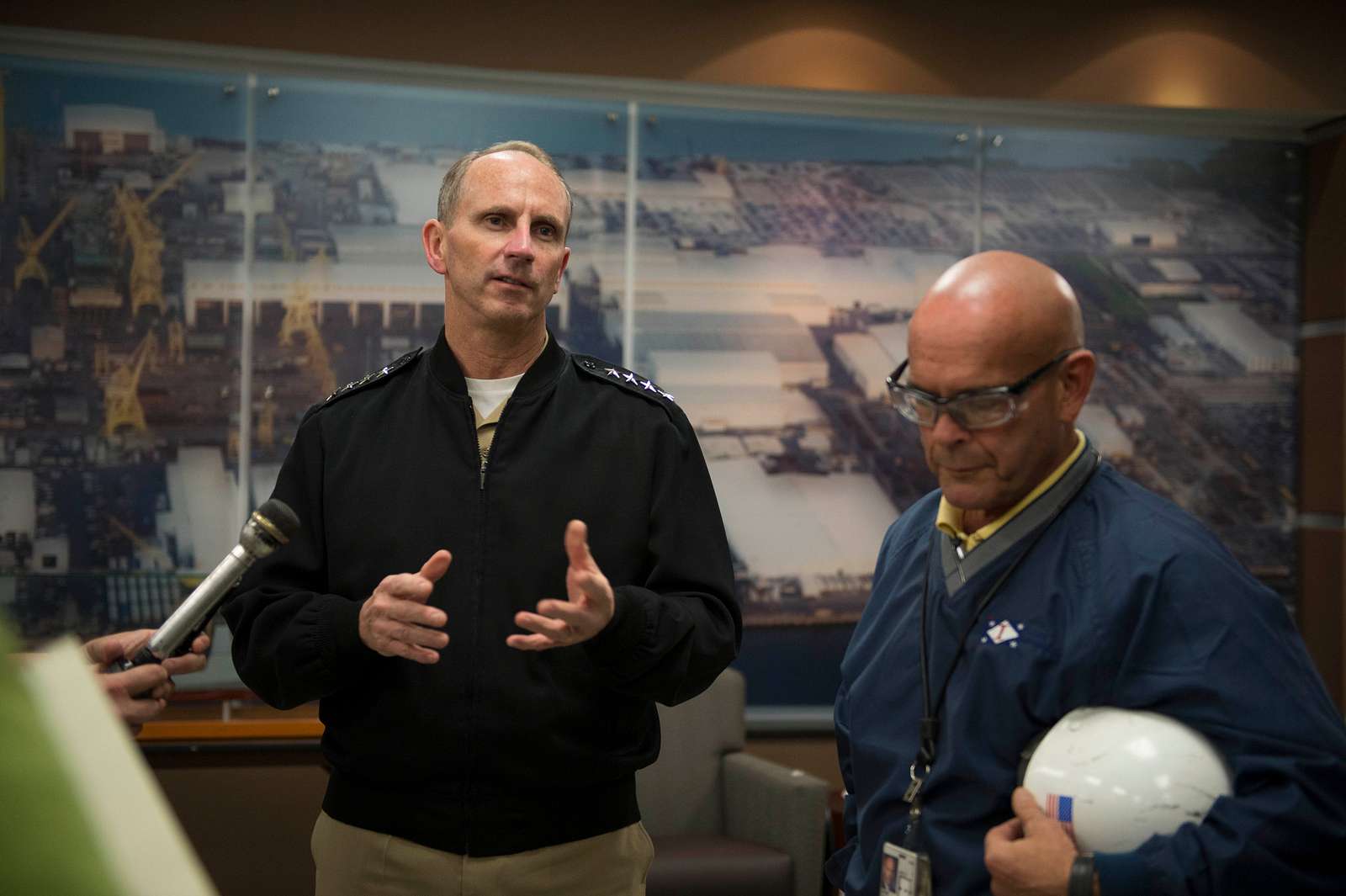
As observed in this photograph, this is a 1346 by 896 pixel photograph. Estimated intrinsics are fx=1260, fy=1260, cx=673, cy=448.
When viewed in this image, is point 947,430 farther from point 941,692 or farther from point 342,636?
point 342,636

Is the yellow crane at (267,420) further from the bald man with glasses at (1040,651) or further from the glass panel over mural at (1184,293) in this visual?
the bald man with glasses at (1040,651)

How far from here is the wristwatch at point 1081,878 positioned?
4.25 ft

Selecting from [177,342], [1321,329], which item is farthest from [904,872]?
[1321,329]

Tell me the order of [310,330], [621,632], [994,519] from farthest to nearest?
[310,330] → [621,632] → [994,519]

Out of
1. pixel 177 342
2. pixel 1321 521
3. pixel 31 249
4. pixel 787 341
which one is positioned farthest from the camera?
pixel 1321 521

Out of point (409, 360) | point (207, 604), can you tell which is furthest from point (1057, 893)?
point (409, 360)

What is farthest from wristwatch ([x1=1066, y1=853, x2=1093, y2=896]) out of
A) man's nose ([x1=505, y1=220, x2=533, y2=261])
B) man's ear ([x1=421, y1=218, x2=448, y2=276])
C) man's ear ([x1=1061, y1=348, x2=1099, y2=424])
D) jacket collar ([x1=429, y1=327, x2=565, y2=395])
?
man's ear ([x1=421, y1=218, x2=448, y2=276])

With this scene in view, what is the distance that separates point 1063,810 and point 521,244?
121 centimetres

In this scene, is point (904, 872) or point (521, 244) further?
point (521, 244)

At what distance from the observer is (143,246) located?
4.23 metres

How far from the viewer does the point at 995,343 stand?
153cm

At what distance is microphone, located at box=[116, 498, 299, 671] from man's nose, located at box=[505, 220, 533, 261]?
28.5 inches

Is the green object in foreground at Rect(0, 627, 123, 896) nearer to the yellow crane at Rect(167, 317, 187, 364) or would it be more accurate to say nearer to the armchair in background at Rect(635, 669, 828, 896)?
the armchair in background at Rect(635, 669, 828, 896)

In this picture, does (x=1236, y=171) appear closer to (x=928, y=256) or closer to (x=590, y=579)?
(x=928, y=256)
